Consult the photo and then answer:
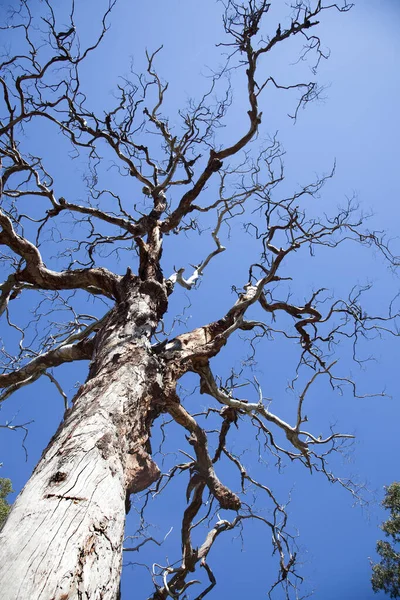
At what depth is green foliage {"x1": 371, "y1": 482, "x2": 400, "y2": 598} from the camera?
1010 centimetres

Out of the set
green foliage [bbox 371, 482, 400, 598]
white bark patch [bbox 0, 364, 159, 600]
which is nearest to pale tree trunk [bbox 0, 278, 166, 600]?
white bark patch [bbox 0, 364, 159, 600]

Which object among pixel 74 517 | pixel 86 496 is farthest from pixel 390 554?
pixel 74 517

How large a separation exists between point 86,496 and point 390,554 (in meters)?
11.6

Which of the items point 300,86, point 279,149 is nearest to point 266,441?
point 279,149

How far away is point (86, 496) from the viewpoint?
184 cm

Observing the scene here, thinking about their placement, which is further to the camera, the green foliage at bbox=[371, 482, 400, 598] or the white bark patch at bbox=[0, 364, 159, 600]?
the green foliage at bbox=[371, 482, 400, 598]

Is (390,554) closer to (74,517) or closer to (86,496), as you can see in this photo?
(86,496)

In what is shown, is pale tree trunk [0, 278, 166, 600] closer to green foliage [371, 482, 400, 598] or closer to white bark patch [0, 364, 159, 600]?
white bark patch [0, 364, 159, 600]

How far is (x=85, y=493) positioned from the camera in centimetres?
186

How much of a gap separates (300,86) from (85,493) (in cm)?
565

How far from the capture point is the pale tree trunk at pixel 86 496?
1.44 m

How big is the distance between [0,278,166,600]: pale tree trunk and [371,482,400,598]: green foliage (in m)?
9.37

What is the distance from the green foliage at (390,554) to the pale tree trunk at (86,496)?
9372 millimetres

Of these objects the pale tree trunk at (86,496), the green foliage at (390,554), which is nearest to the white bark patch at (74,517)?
the pale tree trunk at (86,496)
